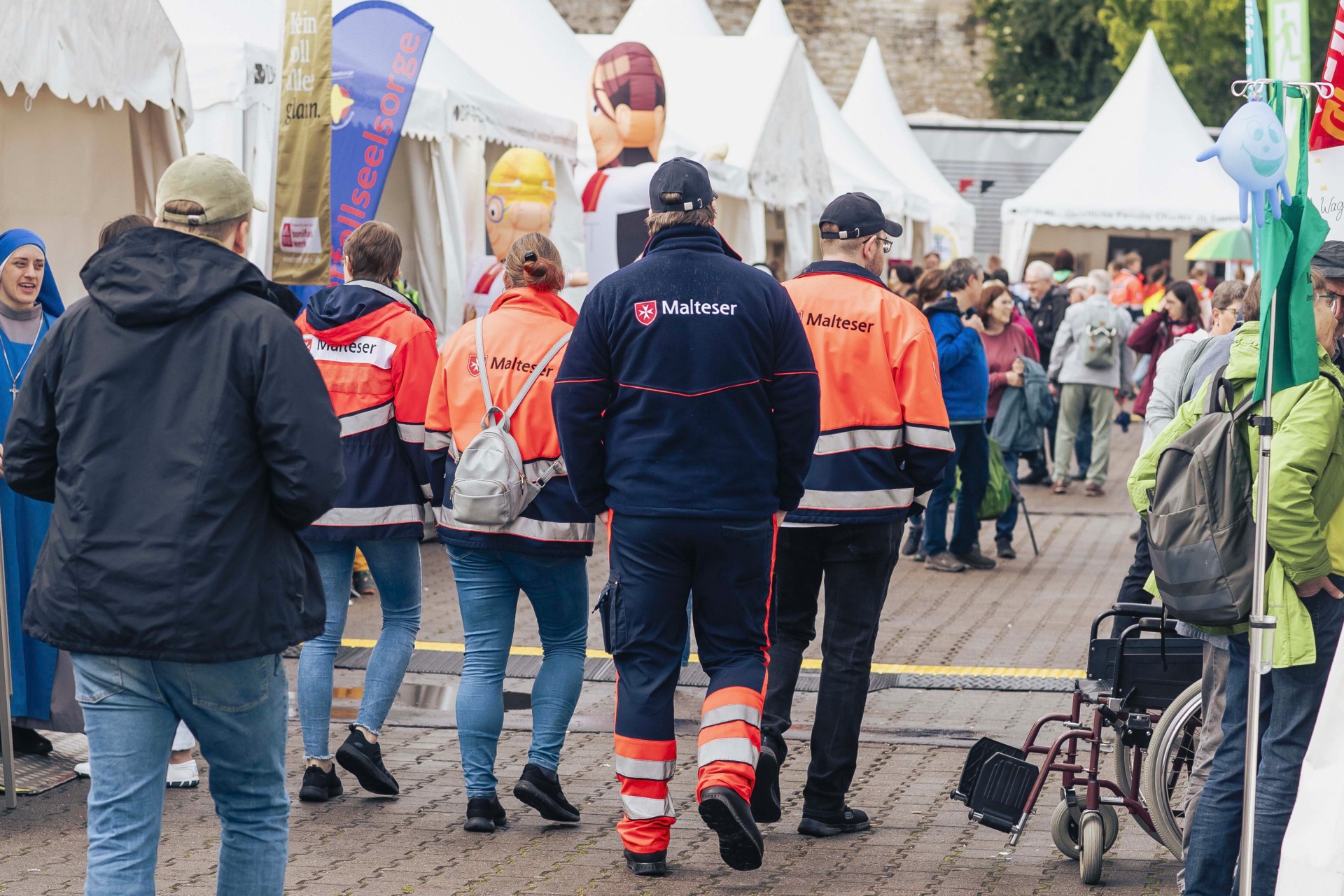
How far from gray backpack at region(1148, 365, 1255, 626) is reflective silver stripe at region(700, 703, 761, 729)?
1.25 meters

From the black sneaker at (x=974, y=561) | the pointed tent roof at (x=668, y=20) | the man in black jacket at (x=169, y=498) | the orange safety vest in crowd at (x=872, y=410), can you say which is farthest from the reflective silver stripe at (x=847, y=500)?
the pointed tent roof at (x=668, y=20)

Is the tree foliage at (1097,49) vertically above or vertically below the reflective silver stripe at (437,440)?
above

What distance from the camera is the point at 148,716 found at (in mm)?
3295

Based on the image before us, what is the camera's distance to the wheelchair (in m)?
4.65

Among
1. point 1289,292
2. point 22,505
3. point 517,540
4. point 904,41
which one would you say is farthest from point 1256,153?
point 904,41

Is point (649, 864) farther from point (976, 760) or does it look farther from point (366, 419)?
point (366, 419)

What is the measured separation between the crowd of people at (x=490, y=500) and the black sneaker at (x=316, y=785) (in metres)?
0.01

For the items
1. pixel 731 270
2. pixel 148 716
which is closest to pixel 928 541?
pixel 731 270

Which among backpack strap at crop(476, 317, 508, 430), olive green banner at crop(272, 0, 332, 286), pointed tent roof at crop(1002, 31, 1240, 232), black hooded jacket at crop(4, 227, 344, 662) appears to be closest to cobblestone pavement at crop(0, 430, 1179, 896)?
backpack strap at crop(476, 317, 508, 430)

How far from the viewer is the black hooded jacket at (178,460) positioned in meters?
3.18

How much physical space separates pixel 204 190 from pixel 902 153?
25164 mm

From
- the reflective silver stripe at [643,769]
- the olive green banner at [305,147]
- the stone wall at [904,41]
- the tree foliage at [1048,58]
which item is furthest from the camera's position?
the stone wall at [904,41]

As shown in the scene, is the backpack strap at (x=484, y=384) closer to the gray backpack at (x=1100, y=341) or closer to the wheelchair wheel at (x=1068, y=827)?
the wheelchair wheel at (x=1068, y=827)

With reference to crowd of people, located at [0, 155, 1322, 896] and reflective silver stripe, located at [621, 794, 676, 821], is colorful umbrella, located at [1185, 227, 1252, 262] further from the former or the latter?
reflective silver stripe, located at [621, 794, 676, 821]
